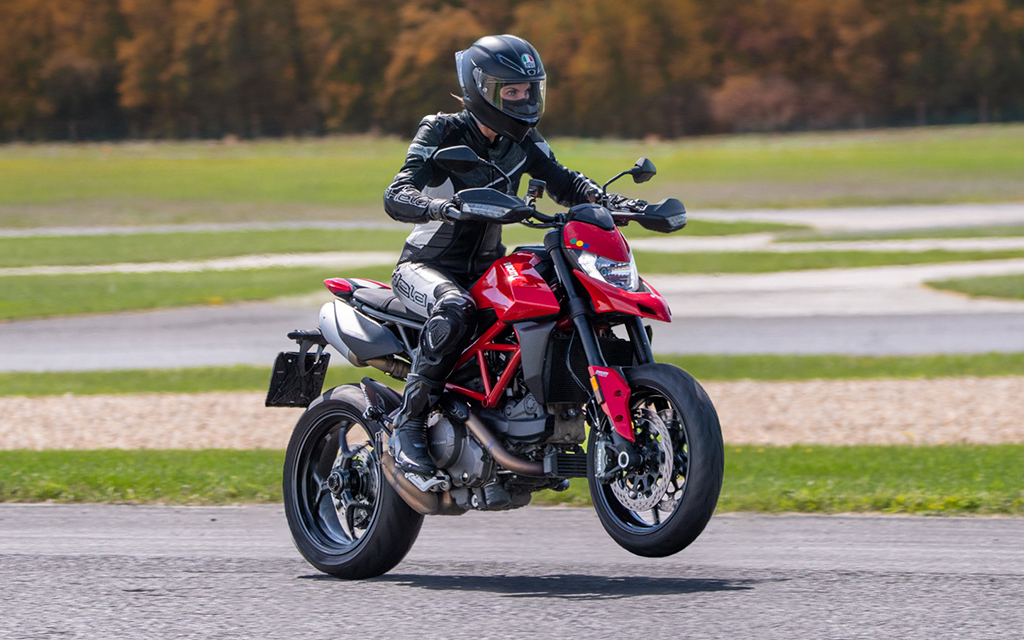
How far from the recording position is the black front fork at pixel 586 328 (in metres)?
5.60

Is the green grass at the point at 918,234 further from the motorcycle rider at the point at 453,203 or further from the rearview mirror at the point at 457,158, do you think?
the rearview mirror at the point at 457,158

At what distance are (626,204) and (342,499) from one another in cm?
185

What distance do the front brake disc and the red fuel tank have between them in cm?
59

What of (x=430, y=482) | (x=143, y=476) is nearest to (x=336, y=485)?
(x=430, y=482)

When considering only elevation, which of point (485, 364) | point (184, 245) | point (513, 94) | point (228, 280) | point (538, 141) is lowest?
point (228, 280)

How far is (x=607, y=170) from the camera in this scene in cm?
5756

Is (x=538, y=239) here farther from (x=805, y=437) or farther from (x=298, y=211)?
(x=805, y=437)

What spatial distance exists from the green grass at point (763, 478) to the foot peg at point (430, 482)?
2339 millimetres

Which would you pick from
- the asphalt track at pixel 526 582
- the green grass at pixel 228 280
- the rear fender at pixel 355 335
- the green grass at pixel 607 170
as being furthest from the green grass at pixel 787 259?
the rear fender at pixel 355 335

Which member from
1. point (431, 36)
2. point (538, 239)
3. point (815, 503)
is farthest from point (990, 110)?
point (815, 503)

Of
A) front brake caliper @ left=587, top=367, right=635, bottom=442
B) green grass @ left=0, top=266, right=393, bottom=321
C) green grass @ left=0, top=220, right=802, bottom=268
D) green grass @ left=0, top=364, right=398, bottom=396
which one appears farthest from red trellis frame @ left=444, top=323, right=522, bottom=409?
green grass @ left=0, top=220, right=802, bottom=268

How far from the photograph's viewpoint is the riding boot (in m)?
6.16

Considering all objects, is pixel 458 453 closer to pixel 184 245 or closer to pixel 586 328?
pixel 586 328

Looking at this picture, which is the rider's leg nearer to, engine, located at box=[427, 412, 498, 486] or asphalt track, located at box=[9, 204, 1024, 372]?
engine, located at box=[427, 412, 498, 486]
